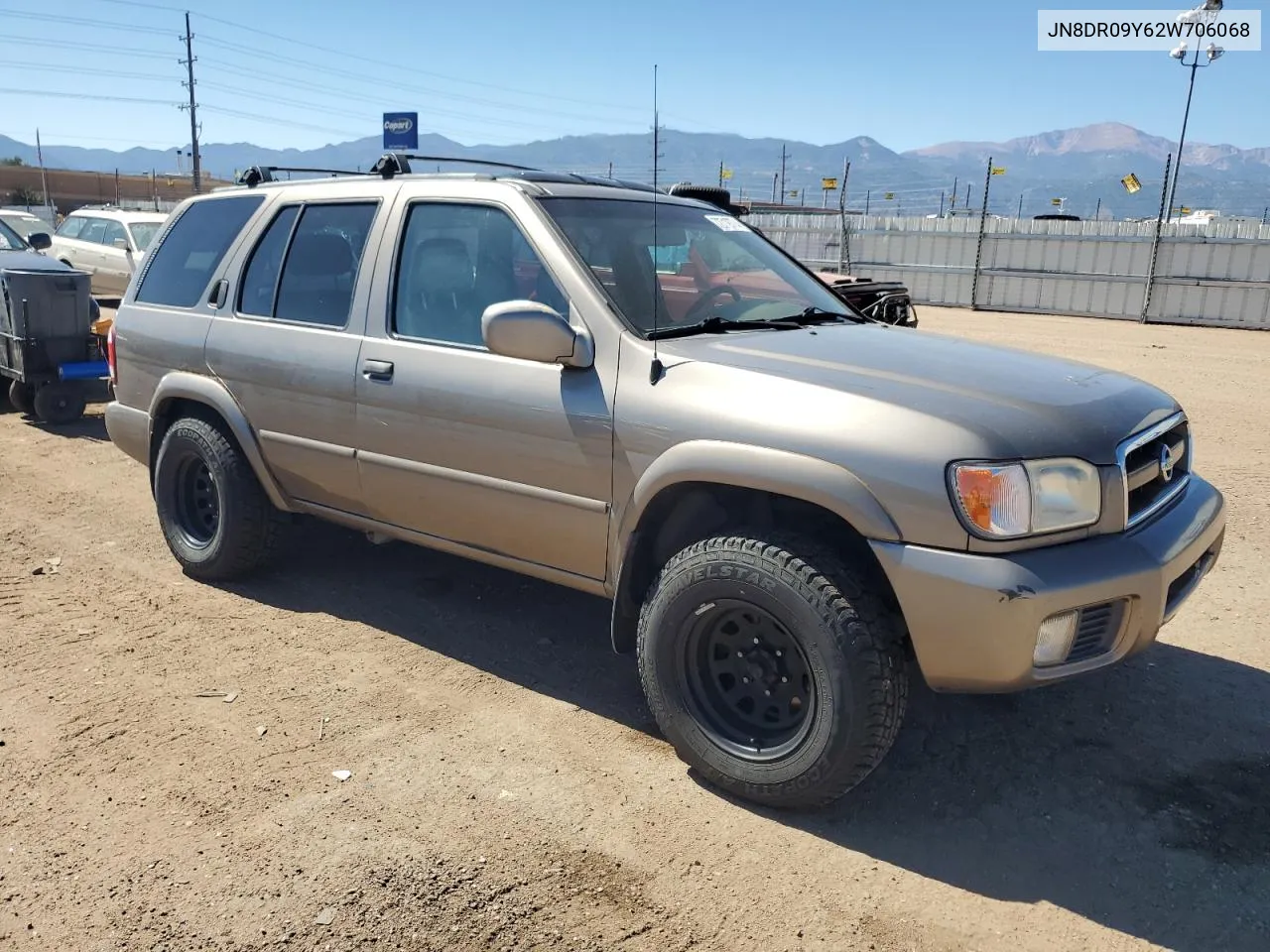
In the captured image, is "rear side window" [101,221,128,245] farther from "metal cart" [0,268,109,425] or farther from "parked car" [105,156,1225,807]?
"parked car" [105,156,1225,807]

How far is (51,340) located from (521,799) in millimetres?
7438

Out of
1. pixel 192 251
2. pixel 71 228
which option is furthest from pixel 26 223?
pixel 192 251

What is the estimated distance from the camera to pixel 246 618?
4559mm

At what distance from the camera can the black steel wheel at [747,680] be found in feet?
9.98

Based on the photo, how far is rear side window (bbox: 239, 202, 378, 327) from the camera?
423 centimetres

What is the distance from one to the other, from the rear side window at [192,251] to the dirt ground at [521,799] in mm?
1483

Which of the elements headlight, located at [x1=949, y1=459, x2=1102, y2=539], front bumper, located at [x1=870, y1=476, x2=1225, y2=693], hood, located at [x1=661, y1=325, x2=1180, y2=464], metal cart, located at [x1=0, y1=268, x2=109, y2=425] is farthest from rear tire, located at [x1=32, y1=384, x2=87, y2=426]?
headlight, located at [x1=949, y1=459, x2=1102, y2=539]

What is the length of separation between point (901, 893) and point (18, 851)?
2509 millimetres

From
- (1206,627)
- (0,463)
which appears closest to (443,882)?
(1206,627)

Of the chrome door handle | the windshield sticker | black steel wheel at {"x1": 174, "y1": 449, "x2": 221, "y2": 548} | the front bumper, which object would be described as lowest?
black steel wheel at {"x1": 174, "y1": 449, "x2": 221, "y2": 548}

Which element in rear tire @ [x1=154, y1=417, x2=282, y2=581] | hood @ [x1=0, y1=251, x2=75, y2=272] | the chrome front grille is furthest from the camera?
hood @ [x1=0, y1=251, x2=75, y2=272]

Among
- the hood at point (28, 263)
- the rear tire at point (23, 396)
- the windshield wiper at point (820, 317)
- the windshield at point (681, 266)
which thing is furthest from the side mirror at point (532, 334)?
the rear tire at point (23, 396)

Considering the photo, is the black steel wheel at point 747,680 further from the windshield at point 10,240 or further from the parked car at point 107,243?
the parked car at point 107,243

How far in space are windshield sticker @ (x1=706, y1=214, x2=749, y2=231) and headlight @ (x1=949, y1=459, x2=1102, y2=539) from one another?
212cm
